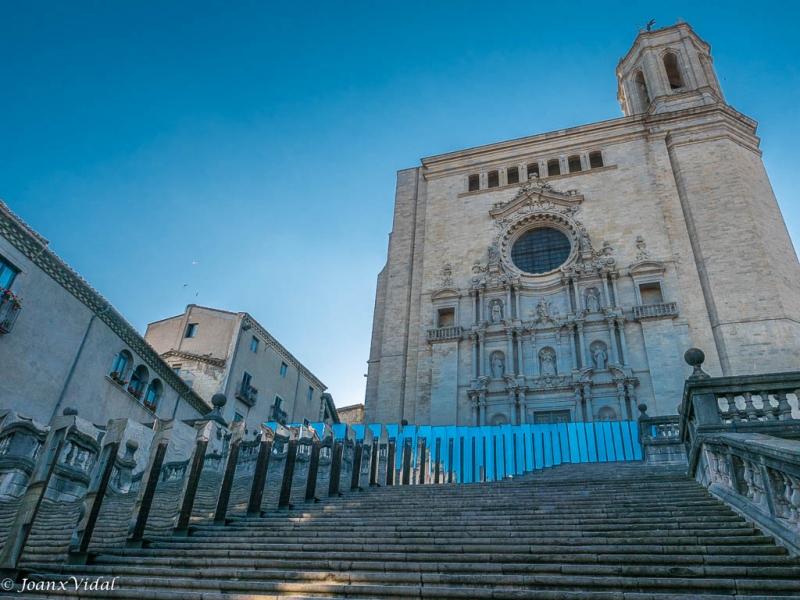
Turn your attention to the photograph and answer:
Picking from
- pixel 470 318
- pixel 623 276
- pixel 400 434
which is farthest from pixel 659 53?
pixel 400 434

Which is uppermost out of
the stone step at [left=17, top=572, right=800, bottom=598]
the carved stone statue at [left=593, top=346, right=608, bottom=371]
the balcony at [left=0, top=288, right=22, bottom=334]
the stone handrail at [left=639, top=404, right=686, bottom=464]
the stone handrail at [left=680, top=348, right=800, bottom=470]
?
the carved stone statue at [left=593, top=346, right=608, bottom=371]

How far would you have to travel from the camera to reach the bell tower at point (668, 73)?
1113 inches

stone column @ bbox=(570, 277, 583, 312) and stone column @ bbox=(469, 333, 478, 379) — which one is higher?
stone column @ bbox=(570, 277, 583, 312)

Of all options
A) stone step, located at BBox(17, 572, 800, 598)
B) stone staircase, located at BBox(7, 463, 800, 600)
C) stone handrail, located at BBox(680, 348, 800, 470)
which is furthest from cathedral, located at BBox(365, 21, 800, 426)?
stone step, located at BBox(17, 572, 800, 598)

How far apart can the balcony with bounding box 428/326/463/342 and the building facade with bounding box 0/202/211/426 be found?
11.5 m

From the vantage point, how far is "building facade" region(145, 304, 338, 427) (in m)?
27.4

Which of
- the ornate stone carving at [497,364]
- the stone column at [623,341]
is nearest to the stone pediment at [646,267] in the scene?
the stone column at [623,341]

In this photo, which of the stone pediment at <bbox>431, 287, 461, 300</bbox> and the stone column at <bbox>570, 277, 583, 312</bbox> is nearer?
the stone column at <bbox>570, 277, 583, 312</bbox>

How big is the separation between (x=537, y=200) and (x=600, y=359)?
8844 mm

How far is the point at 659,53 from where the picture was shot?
30.9m

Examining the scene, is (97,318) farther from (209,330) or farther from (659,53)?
(659,53)

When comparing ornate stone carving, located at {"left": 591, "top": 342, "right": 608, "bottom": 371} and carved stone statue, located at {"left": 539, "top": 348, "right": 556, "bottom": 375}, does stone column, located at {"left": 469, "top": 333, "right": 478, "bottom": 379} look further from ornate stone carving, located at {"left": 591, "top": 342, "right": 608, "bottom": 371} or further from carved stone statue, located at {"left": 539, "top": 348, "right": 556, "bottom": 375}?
ornate stone carving, located at {"left": 591, "top": 342, "right": 608, "bottom": 371}

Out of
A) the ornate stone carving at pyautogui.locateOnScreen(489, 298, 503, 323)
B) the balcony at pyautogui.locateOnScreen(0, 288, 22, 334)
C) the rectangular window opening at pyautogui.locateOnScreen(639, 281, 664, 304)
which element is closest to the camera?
the balcony at pyautogui.locateOnScreen(0, 288, 22, 334)

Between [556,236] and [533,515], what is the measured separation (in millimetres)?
20756
